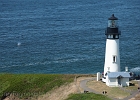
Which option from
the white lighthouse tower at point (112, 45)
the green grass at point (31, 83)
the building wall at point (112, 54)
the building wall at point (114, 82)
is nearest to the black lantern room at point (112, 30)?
the white lighthouse tower at point (112, 45)

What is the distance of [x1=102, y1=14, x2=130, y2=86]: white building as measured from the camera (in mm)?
52312

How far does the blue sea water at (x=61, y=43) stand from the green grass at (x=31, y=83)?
16.0 m

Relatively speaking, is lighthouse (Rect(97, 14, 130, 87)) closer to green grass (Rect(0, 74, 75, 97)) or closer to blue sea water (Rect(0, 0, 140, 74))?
green grass (Rect(0, 74, 75, 97))

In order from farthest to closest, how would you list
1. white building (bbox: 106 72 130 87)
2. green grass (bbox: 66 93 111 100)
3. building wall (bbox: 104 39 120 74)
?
1. building wall (bbox: 104 39 120 74)
2. white building (bbox: 106 72 130 87)
3. green grass (bbox: 66 93 111 100)

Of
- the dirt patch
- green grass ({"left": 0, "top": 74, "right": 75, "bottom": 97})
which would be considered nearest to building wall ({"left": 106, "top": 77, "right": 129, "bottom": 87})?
the dirt patch

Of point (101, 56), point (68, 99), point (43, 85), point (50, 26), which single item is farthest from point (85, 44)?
point (68, 99)

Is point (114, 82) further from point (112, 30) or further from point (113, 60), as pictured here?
point (112, 30)

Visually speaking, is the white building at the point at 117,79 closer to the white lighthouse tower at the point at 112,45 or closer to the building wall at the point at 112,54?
the building wall at the point at 112,54

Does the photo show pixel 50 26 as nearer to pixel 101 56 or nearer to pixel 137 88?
pixel 101 56

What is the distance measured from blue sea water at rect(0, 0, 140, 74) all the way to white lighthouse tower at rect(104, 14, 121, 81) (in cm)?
1734

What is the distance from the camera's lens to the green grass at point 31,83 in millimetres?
54000

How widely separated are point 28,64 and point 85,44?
2112 cm

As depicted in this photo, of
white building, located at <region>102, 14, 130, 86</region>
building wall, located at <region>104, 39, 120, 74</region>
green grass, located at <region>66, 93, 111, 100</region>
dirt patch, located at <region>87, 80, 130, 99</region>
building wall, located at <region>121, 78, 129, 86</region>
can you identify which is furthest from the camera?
building wall, located at <region>104, 39, 120, 74</region>

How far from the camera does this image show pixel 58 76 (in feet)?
187
